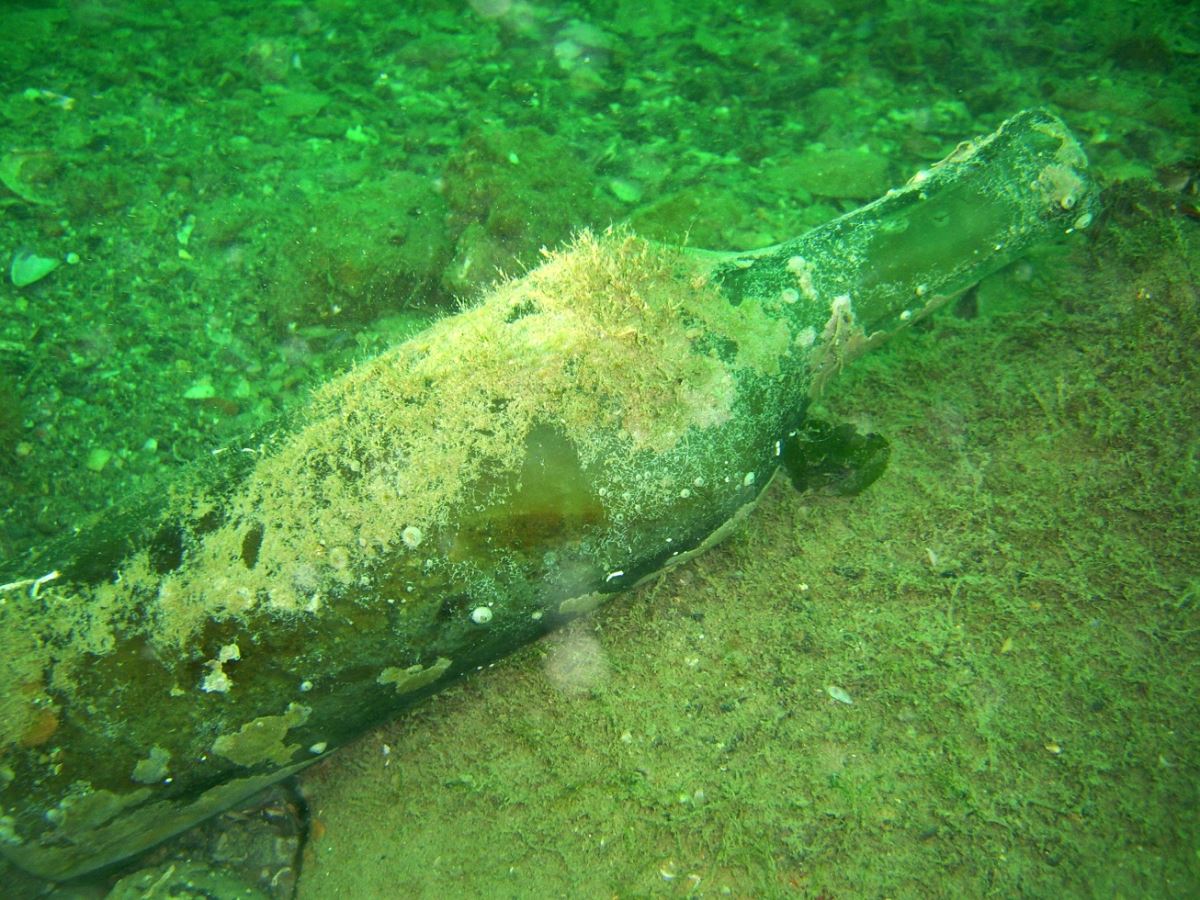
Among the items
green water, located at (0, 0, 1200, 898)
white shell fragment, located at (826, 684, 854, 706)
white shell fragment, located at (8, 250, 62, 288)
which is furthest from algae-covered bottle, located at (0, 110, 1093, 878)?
white shell fragment, located at (8, 250, 62, 288)

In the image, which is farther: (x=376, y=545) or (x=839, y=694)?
(x=839, y=694)

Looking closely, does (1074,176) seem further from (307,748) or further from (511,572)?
(307,748)

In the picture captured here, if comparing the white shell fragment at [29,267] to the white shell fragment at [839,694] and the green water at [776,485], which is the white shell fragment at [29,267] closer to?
the green water at [776,485]

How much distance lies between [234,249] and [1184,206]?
6009 mm

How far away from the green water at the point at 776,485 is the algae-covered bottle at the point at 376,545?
1.90 feet

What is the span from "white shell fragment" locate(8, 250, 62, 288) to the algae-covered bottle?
9.07 ft

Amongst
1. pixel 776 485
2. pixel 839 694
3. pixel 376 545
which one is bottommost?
pixel 839 694

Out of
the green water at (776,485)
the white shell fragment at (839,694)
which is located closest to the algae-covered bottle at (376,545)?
the green water at (776,485)

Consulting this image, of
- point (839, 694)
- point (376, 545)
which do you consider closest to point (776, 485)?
point (839, 694)

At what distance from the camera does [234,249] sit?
4562 mm

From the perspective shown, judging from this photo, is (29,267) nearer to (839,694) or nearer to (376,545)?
(376,545)

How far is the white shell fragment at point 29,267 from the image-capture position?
4.25 meters

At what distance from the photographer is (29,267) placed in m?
4.30

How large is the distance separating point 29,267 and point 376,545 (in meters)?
4.08
